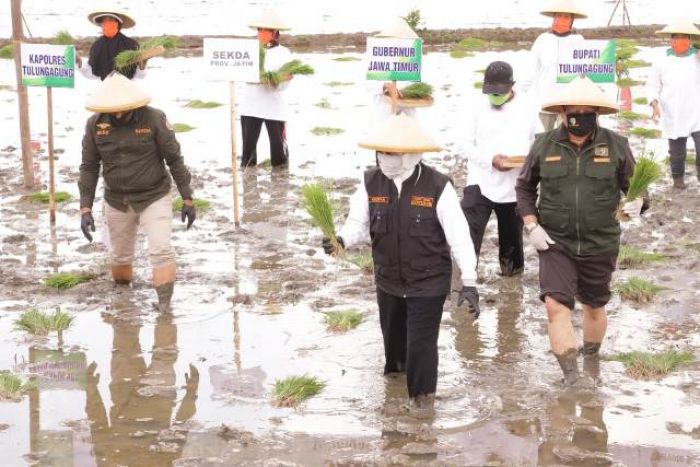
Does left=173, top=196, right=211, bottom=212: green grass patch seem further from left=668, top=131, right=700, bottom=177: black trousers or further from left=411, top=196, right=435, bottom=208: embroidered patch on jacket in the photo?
left=411, top=196, right=435, bottom=208: embroidered patch on jacket

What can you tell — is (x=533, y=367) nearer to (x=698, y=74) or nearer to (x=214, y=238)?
(x=214, y=238)

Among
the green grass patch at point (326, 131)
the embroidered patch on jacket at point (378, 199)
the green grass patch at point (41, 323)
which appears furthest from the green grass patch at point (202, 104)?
the embroidered patch on jacket at point (378, 199)

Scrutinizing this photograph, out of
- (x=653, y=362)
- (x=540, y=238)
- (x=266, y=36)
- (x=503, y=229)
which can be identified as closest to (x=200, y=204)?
(x=266, y=36)

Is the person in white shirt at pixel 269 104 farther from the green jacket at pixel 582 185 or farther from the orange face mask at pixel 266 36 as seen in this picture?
the green jacket at pixel 582 185

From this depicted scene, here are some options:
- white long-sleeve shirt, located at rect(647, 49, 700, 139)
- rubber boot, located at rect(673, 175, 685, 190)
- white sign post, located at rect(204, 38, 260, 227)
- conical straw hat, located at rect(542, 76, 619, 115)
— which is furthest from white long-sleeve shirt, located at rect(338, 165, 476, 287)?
white long-sleeve shirt, located at rect(647, 49, 700, 139)

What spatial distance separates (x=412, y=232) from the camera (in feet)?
21.5

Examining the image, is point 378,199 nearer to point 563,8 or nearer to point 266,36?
point 563,8

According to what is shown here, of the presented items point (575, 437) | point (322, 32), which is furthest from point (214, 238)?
point (322, 32)

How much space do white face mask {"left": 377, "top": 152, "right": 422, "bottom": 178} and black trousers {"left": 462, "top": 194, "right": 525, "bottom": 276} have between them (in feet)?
7.67

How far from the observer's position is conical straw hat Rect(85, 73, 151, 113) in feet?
27.0

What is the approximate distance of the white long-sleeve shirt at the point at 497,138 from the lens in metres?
8.90

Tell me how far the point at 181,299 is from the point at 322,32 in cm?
1764

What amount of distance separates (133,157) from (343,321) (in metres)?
1.79

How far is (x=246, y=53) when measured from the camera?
36.0 ft
